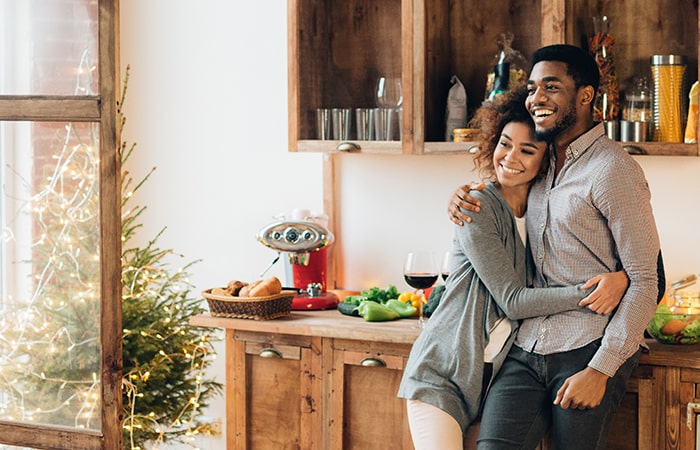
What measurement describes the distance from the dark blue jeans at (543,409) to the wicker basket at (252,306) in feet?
2.87

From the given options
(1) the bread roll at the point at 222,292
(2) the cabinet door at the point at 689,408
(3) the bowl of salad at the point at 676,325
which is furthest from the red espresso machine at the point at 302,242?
(2) the cabinet door at the point at 689,408

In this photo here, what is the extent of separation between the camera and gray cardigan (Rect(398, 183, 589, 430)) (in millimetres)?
2754

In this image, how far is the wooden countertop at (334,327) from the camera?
3.10 m

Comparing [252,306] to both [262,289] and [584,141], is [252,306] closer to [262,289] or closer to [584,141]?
[262,289]

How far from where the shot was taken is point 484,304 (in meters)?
2.83

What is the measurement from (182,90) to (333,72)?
2.54ft

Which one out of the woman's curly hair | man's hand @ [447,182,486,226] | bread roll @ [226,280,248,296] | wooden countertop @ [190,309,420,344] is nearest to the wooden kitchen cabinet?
wooden countertop @ [190,309,420,344]

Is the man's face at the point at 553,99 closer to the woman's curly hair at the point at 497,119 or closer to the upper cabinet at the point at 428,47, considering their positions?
the woman's curly hair at the point at 497,119

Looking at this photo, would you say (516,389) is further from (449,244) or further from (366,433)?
(449,244)

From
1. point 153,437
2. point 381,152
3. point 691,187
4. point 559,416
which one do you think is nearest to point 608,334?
point 559,416

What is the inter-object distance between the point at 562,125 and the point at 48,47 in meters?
1.70

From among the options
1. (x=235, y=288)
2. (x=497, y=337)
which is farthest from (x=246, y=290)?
(x=497, y=337)

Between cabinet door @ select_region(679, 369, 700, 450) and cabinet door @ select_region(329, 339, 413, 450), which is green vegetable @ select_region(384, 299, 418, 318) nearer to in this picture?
cabinet door @ select_region(329, 339, 413, 450)

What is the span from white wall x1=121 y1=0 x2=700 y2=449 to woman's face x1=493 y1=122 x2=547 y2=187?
0.79 meters
